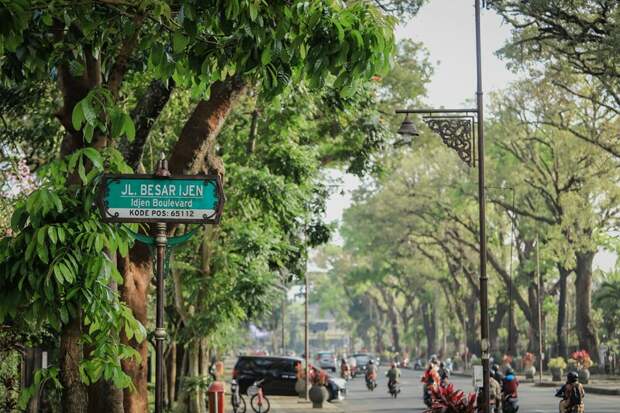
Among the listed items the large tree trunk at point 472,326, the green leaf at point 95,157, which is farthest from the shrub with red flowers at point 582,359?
the green leaf at point 95,157

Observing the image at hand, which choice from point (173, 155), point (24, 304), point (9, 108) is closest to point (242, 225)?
point (9, 108)

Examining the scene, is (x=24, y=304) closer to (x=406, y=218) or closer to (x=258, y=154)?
(x=258, y=154)

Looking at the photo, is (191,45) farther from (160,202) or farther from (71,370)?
(71,370)

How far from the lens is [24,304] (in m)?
8.24

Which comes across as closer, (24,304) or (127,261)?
(24,304)

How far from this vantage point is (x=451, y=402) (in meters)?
19.2

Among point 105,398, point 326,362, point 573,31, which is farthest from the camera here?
point 326,362

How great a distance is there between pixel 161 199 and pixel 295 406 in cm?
2834

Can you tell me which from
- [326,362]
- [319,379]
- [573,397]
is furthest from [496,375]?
[326,362]

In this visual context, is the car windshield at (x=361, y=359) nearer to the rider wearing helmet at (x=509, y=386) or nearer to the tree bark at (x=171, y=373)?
the tree bark at (x=171, y=373)

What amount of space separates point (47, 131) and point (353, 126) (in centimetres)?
1110

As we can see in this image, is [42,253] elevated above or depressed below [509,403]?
above

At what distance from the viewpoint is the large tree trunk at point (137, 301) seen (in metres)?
11.6

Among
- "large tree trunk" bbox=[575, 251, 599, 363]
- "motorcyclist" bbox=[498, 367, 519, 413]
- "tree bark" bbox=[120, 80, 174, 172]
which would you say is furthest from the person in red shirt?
"large tree trunk" bbox=[575, 251, 599, 363]
